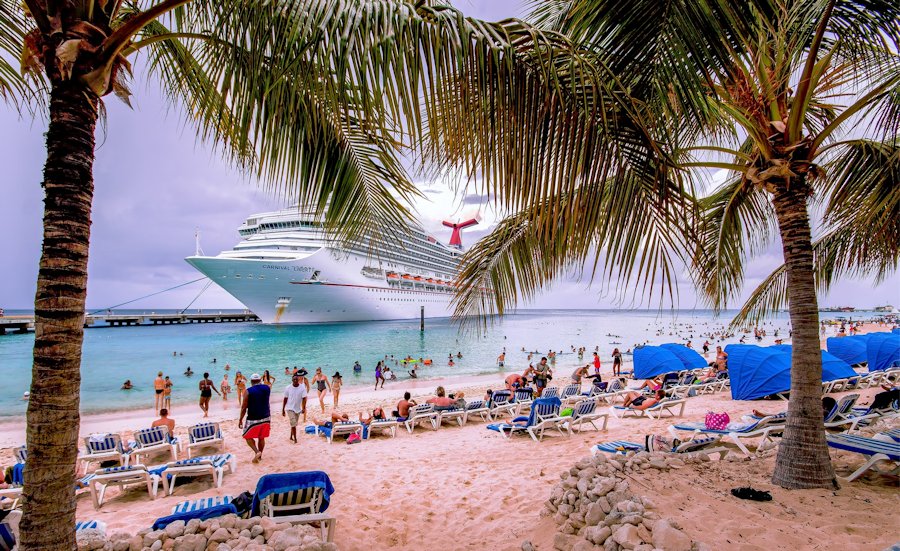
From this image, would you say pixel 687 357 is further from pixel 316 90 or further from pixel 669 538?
pixel 316 90

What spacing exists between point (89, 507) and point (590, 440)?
23.5 feet

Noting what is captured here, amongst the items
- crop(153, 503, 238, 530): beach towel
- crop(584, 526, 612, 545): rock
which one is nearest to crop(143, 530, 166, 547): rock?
crop(153, 503, 238, 530): beach towel

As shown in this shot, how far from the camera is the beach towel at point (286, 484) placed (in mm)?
3730

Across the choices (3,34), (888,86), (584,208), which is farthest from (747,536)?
(3,34)

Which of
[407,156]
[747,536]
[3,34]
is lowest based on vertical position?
[747,536]

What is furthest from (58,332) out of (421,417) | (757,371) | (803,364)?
(757,371)

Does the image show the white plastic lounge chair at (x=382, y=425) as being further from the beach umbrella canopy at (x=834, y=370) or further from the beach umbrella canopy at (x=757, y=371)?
the beach umbrella canopy at (x=834, y=370)

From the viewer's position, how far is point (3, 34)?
2.94 meters

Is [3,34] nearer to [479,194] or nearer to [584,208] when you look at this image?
[479,194]

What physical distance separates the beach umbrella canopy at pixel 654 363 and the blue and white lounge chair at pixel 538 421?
828 centimetres

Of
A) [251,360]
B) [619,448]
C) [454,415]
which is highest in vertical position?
[619,448]

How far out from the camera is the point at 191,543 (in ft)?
9.05

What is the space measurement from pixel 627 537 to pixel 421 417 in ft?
22.8

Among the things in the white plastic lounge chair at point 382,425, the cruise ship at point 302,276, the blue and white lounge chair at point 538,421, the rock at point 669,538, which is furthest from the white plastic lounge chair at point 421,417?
the cruise ship at point 302,276
